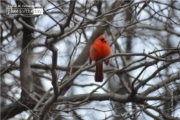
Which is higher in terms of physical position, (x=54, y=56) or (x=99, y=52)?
(x=99, y=52)

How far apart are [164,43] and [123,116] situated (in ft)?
14.1

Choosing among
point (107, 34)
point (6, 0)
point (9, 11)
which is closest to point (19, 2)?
point (9, 11)

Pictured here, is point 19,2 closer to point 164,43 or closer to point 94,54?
point 94,54

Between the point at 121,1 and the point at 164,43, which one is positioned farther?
the point at 164,43

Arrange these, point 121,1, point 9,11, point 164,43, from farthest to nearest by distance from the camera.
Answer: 1. point 164,43
2. point 121,1
3. point 9,11

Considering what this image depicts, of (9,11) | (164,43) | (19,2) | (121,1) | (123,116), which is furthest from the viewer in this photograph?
(164,43)

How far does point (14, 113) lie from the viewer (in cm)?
775

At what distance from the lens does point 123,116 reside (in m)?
5.75

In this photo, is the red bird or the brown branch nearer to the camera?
the brown branch

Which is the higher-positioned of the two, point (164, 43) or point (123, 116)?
point (164, 43)

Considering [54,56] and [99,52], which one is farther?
[99,52]

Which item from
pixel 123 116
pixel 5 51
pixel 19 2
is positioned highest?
pixel 19 2

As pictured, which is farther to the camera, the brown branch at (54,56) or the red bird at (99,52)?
the red bird at (99,52)

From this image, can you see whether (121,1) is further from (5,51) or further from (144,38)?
(5,51)
